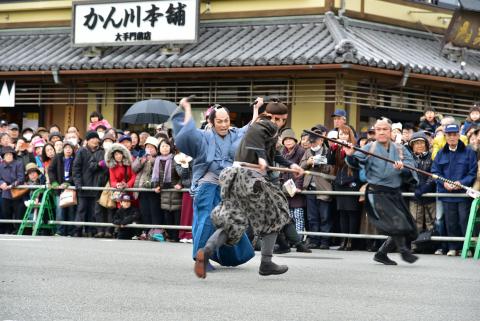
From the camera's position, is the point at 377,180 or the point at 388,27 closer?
the point at 377,180

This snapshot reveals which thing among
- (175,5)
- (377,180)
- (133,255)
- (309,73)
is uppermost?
(175,5)

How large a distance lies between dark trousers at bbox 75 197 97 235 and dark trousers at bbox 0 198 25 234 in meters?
1.57

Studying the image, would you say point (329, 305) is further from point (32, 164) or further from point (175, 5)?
point (175, 5)

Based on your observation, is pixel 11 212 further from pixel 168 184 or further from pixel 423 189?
pixel 423 189

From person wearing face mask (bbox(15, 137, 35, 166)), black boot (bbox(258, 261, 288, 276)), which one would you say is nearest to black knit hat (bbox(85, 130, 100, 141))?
person wearing face mask (bbox(15, 137, 35, 166))

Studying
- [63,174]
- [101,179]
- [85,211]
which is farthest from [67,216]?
[101,179]

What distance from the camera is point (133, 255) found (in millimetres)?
13383

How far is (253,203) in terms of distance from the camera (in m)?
10.8

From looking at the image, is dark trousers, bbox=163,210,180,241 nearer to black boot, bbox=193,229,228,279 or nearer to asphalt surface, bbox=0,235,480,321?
asphalt surface, bbox=0,235,480,321

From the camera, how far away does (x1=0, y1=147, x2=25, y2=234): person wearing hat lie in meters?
20.0

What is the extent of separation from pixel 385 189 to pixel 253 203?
8.97ft

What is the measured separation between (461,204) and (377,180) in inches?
106

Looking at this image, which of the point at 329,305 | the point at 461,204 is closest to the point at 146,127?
the point at 461,204

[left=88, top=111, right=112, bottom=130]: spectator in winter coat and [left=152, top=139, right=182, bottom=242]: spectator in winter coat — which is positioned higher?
[left=88, top=111, right=112, bottom=130]: spectator in winter coat
